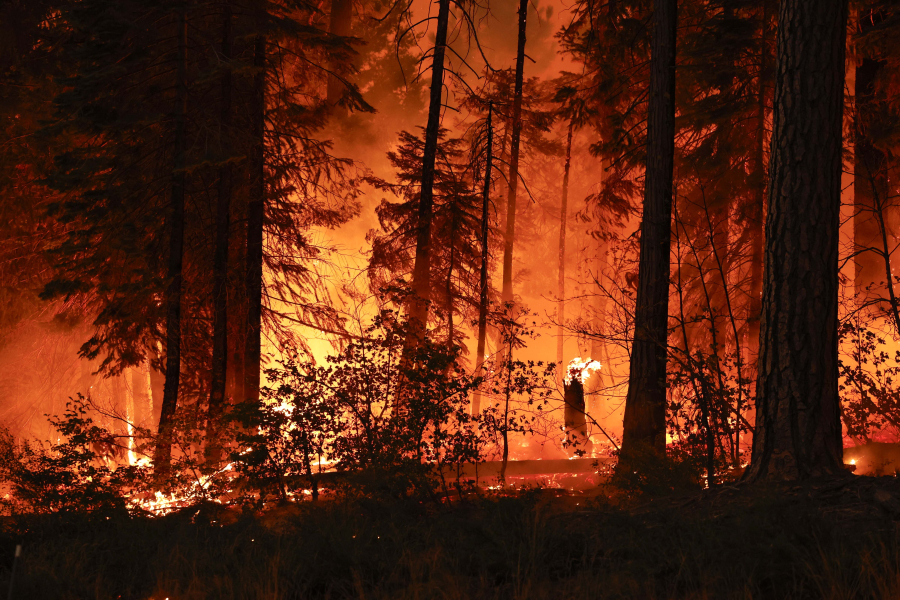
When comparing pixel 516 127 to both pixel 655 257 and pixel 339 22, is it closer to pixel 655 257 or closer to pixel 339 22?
pixel 655 257

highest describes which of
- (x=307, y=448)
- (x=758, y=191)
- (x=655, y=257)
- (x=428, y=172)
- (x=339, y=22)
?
(x=339, y=22)

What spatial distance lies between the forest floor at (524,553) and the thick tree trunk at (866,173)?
292 inches

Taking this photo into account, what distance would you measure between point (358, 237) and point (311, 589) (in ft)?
102

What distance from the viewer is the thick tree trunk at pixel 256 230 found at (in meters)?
12.3

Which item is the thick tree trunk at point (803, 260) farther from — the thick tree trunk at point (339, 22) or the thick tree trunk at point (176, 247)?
the thick tree trunk at point (339, 22)

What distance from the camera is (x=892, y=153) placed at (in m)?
10.6

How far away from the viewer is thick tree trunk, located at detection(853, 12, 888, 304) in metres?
10.5

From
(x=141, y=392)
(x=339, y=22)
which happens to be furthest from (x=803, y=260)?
(x=141, y=392)

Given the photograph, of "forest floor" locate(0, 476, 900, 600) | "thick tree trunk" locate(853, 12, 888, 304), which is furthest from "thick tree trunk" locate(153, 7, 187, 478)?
"thick tree trunk" locate(853, 12, 888, 304)

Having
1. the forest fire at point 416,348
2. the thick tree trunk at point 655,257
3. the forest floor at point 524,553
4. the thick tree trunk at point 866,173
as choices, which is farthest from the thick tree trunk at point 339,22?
the forest floor at point 524,553

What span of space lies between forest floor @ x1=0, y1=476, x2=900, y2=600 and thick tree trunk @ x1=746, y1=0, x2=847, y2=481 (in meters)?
0.40

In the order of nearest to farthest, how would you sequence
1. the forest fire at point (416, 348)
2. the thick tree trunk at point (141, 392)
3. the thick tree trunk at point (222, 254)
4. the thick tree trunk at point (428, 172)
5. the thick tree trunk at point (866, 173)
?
the forest fire at point (416, 348) < the thick tree trunk at point (866, 173) < the thick tree trunk at point (222, 254) < the thick tree trunk at point (428, 172) < the thick tree trunk at point (141, 392)

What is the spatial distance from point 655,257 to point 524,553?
218 inches

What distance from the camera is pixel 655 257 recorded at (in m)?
8.52
